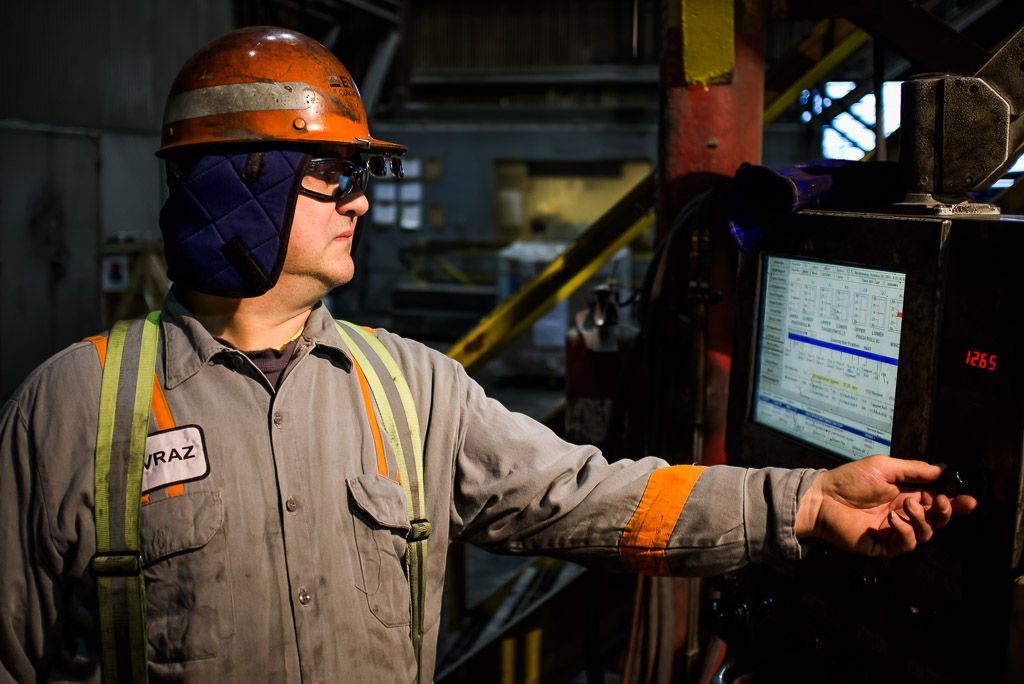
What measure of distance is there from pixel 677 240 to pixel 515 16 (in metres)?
15.0

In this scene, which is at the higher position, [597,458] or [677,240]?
[677,240]

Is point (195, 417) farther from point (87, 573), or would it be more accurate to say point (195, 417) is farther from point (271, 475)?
point (87, 573)

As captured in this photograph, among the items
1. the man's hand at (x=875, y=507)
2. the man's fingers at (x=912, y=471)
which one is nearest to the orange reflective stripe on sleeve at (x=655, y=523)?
the man's hand at (x=875, y=507)

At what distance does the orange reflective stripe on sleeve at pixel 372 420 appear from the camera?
1.56 metres

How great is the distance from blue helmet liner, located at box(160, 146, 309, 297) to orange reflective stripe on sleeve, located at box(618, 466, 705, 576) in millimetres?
776

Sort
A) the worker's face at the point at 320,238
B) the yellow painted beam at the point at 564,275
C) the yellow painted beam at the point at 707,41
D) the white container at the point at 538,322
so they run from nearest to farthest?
the worker's face at the point at 320,238, the yellow painted beam at the point at 707,41, the yellow painted beam at the point at 564,275, the white container at the point at 538,322

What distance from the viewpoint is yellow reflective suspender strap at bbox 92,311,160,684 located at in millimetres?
1373

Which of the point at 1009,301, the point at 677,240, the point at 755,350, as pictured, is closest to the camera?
the point at 1009,301

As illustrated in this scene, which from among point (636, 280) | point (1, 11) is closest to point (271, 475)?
point (1, 11)

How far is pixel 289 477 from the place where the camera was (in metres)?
1.48

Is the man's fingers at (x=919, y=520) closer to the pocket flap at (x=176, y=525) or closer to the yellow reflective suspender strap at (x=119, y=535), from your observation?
the pocket flap at (x=176, y=525)

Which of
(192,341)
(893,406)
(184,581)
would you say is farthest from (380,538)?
(893,406)

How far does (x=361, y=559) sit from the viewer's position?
1.52 metres

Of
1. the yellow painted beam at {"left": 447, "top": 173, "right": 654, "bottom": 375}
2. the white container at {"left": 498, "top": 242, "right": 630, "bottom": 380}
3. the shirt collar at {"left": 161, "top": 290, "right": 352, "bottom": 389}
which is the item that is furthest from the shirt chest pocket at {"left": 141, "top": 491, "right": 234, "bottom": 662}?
the white container at {"left": 498, "top": 242, "right": 630, "bottom": 380}
